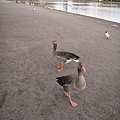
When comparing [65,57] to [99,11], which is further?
[99,11]

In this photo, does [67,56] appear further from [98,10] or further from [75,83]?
[98,10]

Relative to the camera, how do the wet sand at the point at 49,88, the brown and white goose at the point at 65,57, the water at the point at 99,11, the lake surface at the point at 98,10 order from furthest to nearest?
the lake surface at the point at 98,10, the water at the point at 99,11, the brown and white goose at the point at 65,57, the wet sand at the point at 49,88

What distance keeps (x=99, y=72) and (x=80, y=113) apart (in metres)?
2.30

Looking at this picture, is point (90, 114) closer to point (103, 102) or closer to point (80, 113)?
point (80, 113)

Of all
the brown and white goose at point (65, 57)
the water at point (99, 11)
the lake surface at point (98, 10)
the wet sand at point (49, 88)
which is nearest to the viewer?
the wet sand at point (49, 88)

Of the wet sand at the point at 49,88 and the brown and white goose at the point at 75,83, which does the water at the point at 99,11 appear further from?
the brown and white goose at the point at 75,83

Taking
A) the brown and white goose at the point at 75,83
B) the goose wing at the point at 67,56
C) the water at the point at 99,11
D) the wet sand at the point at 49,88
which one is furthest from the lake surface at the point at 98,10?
the brown and white goose at the point at 75,83

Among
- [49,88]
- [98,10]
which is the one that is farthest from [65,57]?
[98,10]

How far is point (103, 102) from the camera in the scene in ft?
12.8

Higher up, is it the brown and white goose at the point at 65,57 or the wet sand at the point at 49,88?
the brown and white goose at the point at 65,57

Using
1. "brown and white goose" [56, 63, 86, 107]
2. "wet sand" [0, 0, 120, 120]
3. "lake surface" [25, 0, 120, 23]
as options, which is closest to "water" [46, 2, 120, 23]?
"lake surface" [25, 0, 120, 23]

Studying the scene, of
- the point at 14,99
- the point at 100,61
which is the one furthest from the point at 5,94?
the point at 100,61

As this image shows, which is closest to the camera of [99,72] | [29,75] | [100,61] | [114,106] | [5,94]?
[114,106]

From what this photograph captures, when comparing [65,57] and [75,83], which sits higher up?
[65,57]
